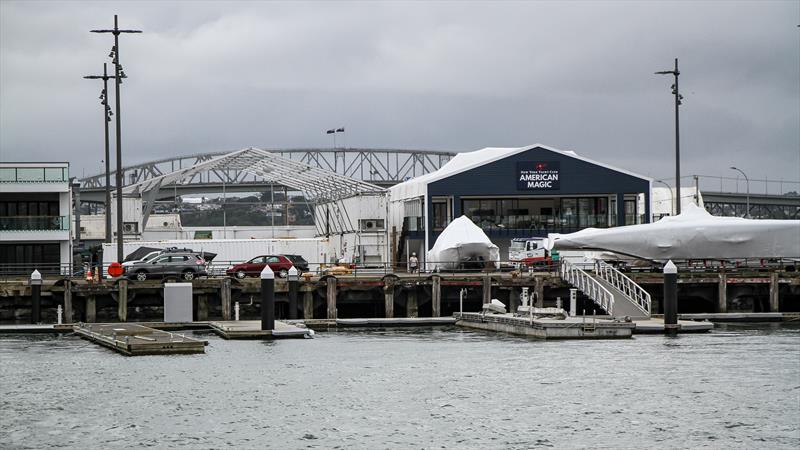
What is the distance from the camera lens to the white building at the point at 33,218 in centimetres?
7869

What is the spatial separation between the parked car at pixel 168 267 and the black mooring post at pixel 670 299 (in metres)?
25.3

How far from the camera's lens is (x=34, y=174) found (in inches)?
3152

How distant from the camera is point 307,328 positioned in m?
58.2

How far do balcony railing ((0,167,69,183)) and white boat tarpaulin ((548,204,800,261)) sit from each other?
3165cm

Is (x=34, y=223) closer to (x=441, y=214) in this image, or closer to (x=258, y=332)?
(x=441, y=214)

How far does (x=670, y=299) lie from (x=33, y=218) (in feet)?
135

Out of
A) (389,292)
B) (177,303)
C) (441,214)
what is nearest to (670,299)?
(389,292)

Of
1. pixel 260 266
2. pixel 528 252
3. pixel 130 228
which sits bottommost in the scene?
pixel 260 266

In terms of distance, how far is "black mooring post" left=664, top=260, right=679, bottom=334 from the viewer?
184 ft

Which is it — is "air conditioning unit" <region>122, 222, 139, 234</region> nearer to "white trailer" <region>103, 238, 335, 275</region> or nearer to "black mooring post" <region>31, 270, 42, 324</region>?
"white trailer" <region>103, 238, 335, 275</region>

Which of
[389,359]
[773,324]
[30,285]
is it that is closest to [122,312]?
[30,285]

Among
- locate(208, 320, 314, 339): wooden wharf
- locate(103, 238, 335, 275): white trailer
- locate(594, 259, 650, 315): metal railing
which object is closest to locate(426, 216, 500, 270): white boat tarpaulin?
locate(594, 259, 650, 315): metal railing

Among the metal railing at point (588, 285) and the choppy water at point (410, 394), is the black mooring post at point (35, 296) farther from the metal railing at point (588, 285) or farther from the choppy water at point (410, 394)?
the metal railing at point (588, 285)

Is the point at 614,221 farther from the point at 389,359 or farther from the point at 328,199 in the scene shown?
the point at 389,359
